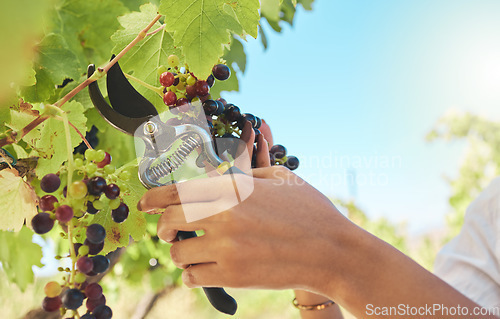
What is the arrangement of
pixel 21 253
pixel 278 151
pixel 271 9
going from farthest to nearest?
pixel 271 9 → pixel 21 253 → pixel 278 151

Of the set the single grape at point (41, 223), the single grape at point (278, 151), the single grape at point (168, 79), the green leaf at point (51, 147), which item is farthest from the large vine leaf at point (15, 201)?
the single grape at point (278, 151)

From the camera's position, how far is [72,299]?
17.1 inches

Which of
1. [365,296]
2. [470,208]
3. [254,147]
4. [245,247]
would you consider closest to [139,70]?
[254,147]

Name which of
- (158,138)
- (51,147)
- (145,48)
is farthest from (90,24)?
(158,138)

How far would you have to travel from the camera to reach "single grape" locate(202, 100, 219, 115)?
55cm

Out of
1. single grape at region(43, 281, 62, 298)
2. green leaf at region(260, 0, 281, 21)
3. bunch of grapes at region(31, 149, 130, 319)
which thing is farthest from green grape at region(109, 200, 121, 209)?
green leaf at region(260, 0, 281, 21)

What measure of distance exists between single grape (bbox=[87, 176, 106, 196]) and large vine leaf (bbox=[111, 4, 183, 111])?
0.84ft

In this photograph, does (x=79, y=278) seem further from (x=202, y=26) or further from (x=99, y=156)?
(x=202, y=26)

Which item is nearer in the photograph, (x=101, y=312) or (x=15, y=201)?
(x=101, y=312)

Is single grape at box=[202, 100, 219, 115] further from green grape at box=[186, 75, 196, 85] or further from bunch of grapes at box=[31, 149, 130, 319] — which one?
bunch of grapes at box=[31, 149, 130, 319]

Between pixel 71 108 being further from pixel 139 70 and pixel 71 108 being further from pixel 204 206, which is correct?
pixel 204 206

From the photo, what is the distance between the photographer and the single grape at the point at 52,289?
44 centimetres

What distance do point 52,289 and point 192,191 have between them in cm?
19

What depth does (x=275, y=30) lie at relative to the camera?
3.97 feet
